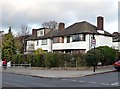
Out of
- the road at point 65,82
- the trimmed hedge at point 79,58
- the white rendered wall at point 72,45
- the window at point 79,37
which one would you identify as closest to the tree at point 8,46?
the white rendered wall at point 72,45

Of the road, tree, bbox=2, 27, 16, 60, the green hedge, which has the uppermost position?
tree, bbox=2, 27, 16, 60

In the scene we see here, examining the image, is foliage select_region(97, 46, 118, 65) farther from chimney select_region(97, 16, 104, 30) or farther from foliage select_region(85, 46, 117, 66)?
chimney select_region(97, 16, 104, 30)

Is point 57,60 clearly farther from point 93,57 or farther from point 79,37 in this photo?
point 79,37

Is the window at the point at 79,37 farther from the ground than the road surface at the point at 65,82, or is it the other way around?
the window at the point at 79,37

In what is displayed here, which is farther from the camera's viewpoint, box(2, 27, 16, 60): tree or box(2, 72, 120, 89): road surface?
box(2, 27, 16, 60): tree

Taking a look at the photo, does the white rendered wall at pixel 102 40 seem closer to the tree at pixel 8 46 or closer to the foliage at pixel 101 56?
the foliage at pixel 101 56

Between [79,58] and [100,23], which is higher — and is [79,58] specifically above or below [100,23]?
below

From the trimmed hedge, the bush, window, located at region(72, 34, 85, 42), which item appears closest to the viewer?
the bush

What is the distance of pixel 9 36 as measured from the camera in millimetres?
61094

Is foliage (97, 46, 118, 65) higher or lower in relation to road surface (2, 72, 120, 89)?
higher

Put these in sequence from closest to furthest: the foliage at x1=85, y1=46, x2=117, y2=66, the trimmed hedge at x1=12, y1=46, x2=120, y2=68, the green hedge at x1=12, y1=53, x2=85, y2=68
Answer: the foliage at x1=85, y1=46, x2=117, y2=66 → the trimmed hedge at x1=12, y1=46, x2=120, y2=68 → the green hedge at x1=12, y1=53, x2=85, y2=68

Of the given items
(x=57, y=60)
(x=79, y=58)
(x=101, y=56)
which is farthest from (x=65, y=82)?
(x=57, y=60)

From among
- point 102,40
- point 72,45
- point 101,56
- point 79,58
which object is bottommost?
point 79,58

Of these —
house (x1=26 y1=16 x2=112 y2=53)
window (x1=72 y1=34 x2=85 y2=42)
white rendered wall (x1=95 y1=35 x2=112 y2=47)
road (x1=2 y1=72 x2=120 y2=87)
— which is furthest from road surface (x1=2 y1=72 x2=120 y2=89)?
white rendered wall (x1=95 y1=35 x2=112 y2=47)
